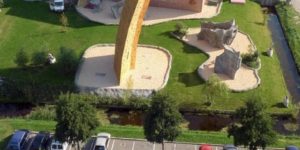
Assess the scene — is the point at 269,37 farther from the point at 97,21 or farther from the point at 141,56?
the point at 97,21

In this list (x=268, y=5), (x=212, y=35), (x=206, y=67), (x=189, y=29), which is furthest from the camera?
(x=268, y=5)

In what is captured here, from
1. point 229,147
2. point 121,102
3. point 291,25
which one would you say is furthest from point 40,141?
point 291,25

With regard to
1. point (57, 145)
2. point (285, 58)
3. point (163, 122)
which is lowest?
point (285, 58)

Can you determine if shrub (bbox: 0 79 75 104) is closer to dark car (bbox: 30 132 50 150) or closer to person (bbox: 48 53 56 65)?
person (bbox: 48 53 56 65)

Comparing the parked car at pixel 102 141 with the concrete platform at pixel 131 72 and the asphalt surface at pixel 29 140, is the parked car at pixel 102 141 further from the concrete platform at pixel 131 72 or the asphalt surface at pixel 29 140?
the concrete platform at pixel 131 72

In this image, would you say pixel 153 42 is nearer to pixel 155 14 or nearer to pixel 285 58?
pixel 155 14

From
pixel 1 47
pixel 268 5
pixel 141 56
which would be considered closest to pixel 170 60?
pixel 141 56

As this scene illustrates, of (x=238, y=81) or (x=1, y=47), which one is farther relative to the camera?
(x=1, y=47)
